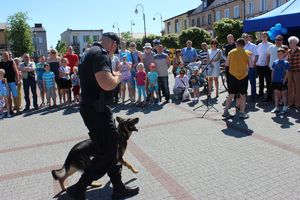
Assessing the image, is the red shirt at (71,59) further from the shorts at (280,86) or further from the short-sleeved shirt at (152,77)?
the shorts at (280,86)

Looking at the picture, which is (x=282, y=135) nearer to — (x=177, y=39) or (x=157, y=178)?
(x=157, y=178)

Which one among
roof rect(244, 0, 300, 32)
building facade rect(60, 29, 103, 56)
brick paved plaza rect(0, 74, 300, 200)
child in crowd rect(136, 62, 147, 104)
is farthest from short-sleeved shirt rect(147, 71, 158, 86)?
building facade rect(60, 29, 103, 56)

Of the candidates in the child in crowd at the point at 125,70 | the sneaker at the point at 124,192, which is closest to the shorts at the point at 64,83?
the child in crowd at the point at 125,70

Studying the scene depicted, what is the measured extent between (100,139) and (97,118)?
24cm

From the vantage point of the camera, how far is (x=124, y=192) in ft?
13.5

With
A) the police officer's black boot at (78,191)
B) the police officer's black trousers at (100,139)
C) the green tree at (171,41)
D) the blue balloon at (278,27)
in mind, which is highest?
the green tree at (171,41)

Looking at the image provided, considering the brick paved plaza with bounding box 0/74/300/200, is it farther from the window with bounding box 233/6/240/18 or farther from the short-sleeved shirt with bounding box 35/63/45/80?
the window with bounding box 233/6/240/18

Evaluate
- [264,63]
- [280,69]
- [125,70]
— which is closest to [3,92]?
[125,70]

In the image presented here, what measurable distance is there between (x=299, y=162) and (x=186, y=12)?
66360mm

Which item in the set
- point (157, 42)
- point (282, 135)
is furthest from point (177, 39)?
point (282, 135)

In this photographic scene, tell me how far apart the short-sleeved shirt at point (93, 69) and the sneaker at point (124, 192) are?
1.11 meters

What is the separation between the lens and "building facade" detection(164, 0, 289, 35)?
47.9 metres

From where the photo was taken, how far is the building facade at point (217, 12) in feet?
157

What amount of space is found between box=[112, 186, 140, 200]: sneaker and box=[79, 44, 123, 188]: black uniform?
1.16 feet
